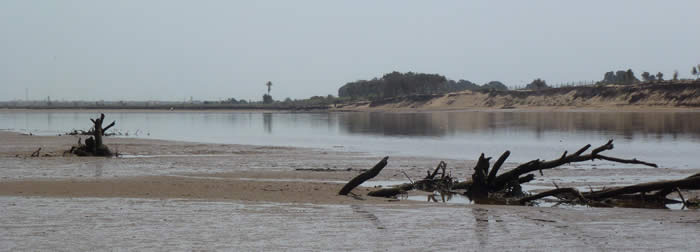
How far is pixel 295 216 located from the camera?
12508mm

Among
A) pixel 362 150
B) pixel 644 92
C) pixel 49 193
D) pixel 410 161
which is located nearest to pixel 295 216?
pixel 49 193

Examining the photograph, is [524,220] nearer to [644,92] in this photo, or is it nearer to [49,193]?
[49,193]

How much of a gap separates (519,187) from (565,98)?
111 m

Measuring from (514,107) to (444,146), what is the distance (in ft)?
307

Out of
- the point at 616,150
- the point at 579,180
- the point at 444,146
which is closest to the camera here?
the point at 579,180

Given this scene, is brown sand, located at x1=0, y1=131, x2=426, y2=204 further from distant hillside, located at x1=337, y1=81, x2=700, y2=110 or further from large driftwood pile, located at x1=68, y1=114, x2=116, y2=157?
distant hillside, located at x1=337, y1=81, x2=700, y2=110

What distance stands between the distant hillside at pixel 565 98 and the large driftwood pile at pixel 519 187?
289ft

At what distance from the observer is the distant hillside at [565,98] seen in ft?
330

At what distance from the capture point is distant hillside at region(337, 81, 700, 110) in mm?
100562

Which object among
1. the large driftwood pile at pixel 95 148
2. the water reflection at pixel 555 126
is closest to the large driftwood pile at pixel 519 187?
the large driftwood pile at pixel 95 148

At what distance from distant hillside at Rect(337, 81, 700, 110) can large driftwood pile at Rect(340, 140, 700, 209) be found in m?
88.2

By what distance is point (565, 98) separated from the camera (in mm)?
121062

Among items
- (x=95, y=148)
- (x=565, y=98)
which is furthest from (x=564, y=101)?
(x=95, y=148)

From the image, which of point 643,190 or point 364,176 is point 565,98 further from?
point 364,176
